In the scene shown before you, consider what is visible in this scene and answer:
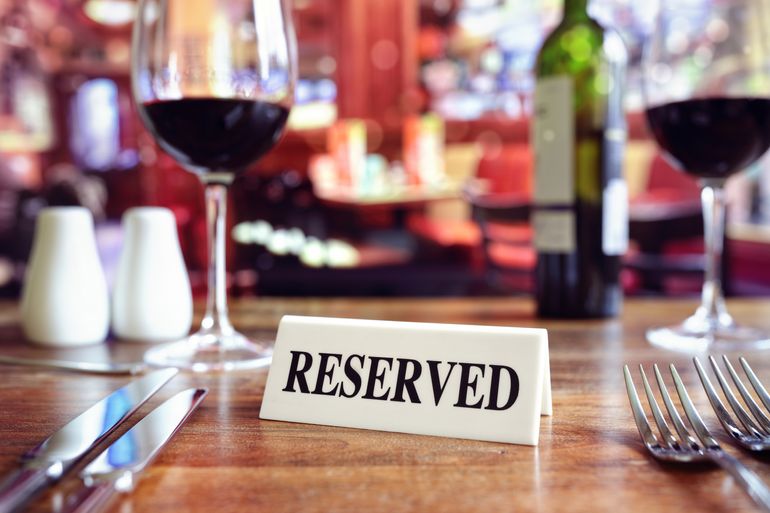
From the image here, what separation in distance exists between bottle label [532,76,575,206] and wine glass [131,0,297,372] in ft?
1.02

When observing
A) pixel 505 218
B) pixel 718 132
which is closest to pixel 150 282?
pixel 718 132

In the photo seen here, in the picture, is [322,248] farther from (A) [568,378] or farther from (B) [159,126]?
(A) [568,378]

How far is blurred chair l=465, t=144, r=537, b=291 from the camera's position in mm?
1808

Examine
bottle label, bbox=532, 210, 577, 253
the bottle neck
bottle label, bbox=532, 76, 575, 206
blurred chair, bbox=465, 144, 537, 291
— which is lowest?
blurred chair, bbox=465, 144, 537, 291

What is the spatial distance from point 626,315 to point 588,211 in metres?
0.13

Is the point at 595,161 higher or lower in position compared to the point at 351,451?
higher

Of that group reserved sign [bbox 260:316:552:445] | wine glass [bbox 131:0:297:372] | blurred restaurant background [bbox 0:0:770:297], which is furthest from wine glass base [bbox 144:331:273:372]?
blurred restaurant background [bbox 0:0:770:297]

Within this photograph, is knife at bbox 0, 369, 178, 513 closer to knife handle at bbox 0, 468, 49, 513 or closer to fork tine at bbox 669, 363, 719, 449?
knife handle at bbox 0, 468, 49, 513

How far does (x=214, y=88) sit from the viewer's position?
59 cm

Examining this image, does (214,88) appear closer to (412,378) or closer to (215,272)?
(215,272)

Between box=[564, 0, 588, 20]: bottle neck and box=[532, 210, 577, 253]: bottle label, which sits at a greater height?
box=[564, 0, 588, 20]: bottle neck

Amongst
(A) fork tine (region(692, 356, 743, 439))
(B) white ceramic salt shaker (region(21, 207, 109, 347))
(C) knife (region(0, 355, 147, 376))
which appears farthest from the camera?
(B) white ceramic salt shaker (region(21, 207, 109, 347))

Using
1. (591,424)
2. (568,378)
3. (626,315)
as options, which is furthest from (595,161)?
(591,424)

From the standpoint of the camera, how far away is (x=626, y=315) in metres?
0.81
